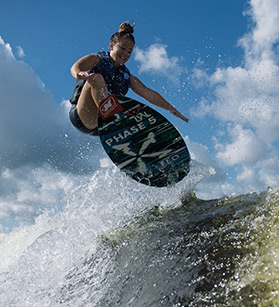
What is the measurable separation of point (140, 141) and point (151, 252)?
1.98m

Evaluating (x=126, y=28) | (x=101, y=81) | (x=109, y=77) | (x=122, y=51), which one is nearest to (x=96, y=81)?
(x=101, y=81)

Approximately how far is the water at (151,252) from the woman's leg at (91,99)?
37.1 inches

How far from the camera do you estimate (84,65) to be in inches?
180

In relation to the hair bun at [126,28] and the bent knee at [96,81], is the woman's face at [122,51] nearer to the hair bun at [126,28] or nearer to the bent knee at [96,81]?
the hair bun at [126,28]

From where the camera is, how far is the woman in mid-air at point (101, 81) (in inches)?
172

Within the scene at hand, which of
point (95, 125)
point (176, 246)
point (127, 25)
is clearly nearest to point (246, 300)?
point (176, 246)

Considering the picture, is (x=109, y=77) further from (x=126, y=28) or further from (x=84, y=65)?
(x=126, y=28)

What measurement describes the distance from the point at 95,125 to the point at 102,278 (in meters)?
2.34

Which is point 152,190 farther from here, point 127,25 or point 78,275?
point 127,25

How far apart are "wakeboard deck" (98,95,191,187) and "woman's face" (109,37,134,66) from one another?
3.02 feet

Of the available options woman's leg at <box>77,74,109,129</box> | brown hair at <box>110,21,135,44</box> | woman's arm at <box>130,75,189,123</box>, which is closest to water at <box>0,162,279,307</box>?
woman's leg at <box>77,74,109,129</box>

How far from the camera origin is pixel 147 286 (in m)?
2.42

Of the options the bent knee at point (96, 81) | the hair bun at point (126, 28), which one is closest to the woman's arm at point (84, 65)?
the bent knee at point (96, 81)

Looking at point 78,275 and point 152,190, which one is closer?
point 78,275
